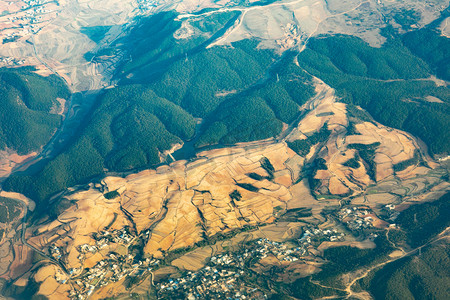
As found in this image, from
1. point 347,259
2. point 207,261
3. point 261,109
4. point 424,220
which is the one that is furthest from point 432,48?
point 207,261

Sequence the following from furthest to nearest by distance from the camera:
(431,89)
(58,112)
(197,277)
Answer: (58,112), (431,89), (197,277)

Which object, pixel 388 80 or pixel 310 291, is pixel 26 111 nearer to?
pixel 310 291

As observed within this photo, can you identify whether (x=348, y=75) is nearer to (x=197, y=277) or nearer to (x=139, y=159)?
(x=139, y=159)

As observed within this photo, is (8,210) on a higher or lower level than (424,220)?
higher

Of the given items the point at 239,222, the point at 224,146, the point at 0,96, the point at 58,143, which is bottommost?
the point at 239,222

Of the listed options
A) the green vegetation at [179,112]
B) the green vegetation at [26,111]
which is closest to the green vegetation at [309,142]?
the green vegetation at [179,112]

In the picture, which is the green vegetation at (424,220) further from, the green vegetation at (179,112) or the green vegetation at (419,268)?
the green vegetation at (179,112)

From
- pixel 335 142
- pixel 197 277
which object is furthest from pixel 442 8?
pixel 197 277
